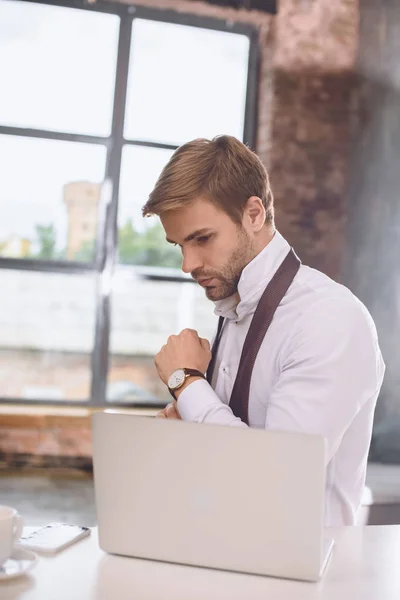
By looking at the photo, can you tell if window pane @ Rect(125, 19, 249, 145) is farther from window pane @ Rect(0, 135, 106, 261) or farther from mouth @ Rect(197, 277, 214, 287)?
mouth @ Rect(197, 277, 214, 287)

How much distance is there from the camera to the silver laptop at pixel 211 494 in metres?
0.95

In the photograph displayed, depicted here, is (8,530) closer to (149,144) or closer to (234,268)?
(234,268)

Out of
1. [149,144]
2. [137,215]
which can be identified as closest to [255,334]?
[137,215]

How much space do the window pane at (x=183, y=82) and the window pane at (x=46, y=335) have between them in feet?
3.54

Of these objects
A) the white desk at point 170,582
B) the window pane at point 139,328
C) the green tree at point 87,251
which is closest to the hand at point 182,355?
the white desk at point 170,582

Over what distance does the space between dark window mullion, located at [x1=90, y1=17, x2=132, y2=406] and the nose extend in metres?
2.65

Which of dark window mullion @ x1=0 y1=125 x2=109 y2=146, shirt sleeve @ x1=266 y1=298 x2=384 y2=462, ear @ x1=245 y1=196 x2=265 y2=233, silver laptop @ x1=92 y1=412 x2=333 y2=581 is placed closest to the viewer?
silver laptop @ x1=92 y1=412 x2=333 y2=581

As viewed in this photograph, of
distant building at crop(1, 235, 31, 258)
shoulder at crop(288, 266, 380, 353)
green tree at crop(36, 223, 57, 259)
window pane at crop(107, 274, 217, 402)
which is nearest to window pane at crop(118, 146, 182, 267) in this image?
window pane at crop(107, 274, 217, 402)

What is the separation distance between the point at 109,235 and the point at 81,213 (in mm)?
219

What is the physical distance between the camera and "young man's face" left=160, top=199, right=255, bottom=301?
66.9 inches

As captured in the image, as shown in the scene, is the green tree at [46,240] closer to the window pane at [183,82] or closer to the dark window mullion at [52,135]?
the dark window mullion at [52,135]

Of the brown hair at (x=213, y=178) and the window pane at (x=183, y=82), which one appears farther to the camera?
the window pane at (x=183, y=82)

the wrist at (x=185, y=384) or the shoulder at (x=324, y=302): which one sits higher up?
the shoulder at (x=324, y=302)

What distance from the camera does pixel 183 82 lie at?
450cm
